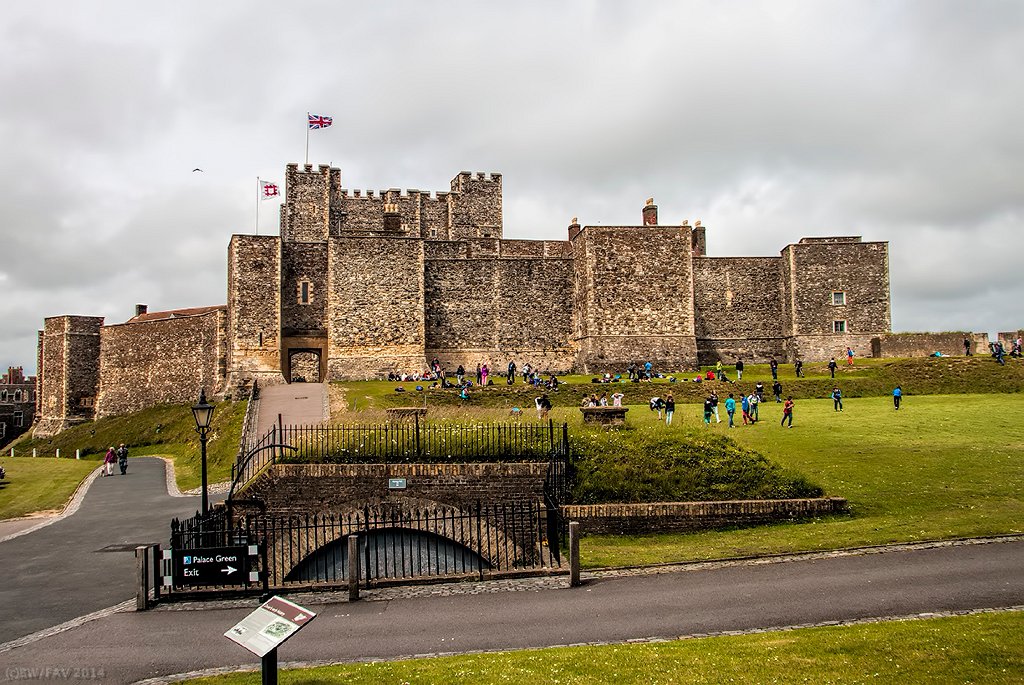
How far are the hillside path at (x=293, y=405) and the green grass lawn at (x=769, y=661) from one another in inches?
703

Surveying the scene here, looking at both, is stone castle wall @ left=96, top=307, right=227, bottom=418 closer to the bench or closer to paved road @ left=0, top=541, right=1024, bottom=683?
the bench

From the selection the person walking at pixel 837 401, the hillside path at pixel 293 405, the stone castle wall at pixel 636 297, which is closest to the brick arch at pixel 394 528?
the hillside path at pixel 293 405

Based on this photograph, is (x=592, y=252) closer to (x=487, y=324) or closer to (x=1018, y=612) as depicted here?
(x=487, y=324)

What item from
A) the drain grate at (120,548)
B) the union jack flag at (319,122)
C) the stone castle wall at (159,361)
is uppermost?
the union jack flag at (319,122)

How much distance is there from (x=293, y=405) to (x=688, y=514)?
21.3 m

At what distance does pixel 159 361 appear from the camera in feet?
166

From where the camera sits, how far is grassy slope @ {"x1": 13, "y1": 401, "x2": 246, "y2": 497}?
102 ft

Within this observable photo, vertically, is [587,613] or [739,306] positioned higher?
[739,306]

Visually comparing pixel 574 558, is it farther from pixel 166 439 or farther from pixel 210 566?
pixel 166 439

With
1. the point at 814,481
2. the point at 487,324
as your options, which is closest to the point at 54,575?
the point at 814,481

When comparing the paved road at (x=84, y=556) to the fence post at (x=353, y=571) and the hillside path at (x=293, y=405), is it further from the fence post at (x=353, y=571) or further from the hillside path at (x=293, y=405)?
the fence post at (x=353, y=571)

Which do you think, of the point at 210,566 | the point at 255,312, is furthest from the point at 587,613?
the point at 255,312

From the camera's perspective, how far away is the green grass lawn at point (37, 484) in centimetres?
2572

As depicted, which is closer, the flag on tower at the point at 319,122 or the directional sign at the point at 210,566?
the directional sign at the point at 210,566
